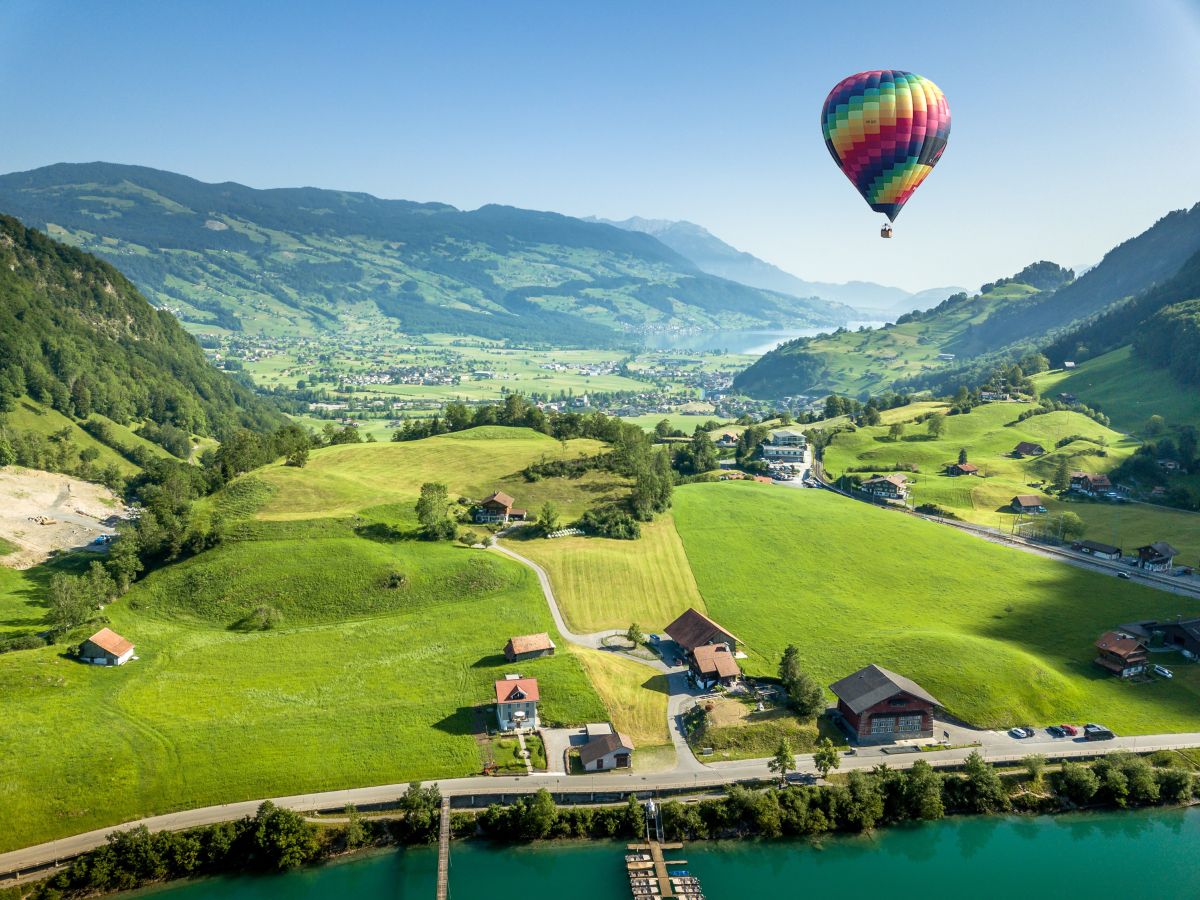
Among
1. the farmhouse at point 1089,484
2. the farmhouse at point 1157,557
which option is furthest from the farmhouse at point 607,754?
the farmhouse at point 1089,484

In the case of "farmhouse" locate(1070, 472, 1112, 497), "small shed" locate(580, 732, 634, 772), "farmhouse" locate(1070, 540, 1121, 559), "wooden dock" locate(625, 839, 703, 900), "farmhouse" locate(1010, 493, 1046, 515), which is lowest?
"wooden dock" locate(625, 839, 703, 900)

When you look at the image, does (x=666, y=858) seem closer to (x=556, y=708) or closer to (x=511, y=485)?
(x=556, y=708)

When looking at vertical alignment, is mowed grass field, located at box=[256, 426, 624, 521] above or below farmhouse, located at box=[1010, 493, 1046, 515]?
below

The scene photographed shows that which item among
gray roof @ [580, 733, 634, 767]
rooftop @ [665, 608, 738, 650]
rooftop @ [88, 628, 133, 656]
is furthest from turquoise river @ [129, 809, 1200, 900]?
rooftop @ [88, 628, 133, 656]

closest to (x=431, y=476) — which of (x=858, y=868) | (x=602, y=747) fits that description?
(x=602, y=747)

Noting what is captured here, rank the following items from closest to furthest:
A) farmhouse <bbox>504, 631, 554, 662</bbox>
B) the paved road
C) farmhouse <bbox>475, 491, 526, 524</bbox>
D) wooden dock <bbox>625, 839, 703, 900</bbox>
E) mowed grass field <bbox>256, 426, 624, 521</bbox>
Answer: wooden dock <bbox>625, 839, 703, 900</bbox>, the paved road, farmhouse <bbox>504, 631, 554, 662</bbox>, mowed grass field <bbox>256, 426, 624, 521</bbox>, farmhouse <bbox>475, 491, 526, 524</bbox>

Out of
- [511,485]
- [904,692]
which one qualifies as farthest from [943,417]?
[904,692]

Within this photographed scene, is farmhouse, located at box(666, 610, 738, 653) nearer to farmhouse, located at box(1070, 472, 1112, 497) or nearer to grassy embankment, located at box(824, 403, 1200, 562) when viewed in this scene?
grassy embankment, located at box(824, 403, 1200, 562)
